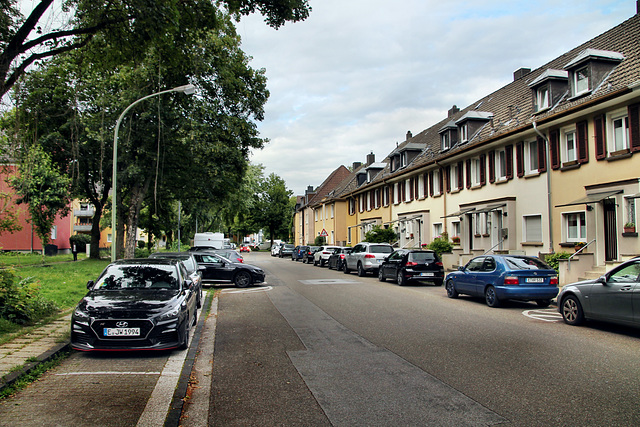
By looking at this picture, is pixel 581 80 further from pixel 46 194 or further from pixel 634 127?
pixel 46 194

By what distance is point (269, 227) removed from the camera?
8819cm

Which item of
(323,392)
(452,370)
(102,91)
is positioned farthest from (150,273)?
(102,91)

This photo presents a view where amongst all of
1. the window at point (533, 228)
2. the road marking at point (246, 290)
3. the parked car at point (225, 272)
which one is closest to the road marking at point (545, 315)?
the window at point (533, 228)

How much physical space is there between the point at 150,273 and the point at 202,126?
15472 mm

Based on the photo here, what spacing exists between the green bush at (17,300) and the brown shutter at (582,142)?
56.4ft

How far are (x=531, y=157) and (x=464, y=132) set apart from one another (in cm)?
653

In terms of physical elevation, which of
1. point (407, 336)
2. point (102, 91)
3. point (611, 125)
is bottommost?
point (407, 336)

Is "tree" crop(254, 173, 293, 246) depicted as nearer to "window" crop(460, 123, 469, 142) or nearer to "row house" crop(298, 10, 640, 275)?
"row house" crop(298, 10, 640, 275)

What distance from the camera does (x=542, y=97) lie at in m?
21.1

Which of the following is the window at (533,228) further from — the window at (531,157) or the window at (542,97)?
the window at (542,97)

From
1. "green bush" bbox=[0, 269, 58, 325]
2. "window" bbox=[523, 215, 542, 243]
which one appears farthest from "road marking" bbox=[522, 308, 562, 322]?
"green bush" bbox=[0, 269, 58, 325]

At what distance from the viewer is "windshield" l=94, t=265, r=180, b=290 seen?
27.0ft

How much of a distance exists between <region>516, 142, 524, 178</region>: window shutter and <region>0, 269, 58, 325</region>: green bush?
18463 mm

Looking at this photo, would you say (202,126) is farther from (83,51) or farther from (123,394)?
(123,394)
